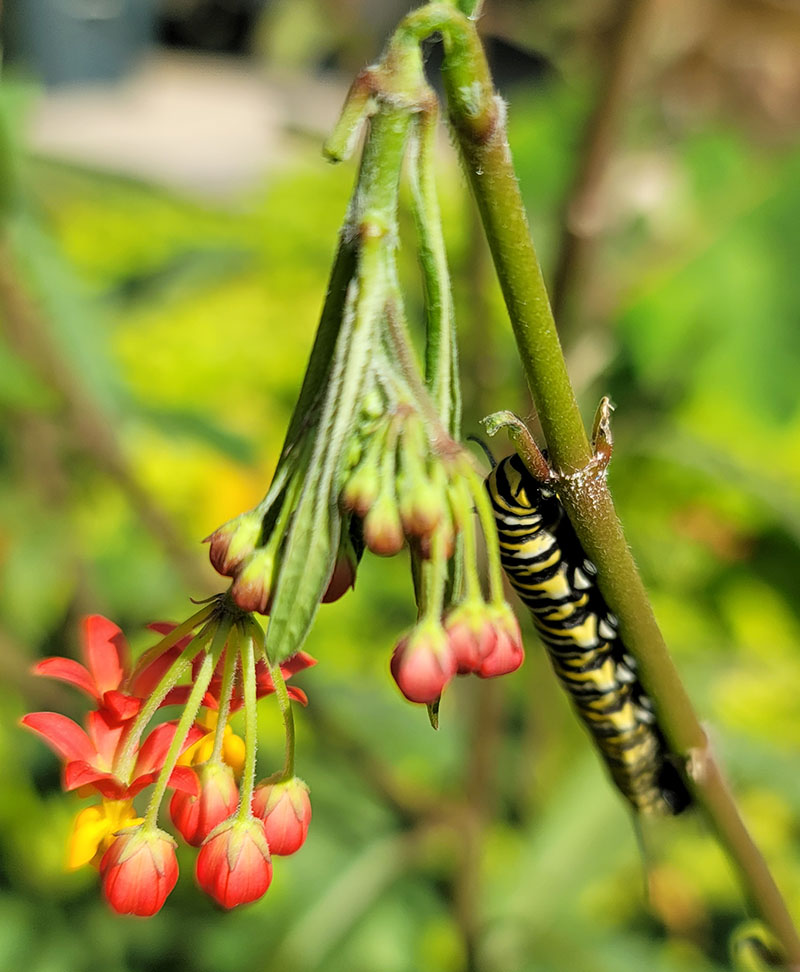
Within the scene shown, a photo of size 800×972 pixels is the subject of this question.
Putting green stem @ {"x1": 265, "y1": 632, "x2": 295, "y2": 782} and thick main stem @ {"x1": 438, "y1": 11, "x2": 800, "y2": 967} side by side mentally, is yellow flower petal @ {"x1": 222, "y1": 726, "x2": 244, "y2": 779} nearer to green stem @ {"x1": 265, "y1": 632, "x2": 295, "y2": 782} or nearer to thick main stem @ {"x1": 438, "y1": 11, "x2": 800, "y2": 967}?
green stem @ {"x1": 265, "y1": 632, "x2": 295, "y2": 782}

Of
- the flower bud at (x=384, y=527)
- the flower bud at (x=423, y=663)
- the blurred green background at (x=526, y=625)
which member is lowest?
the blurred green background at (x=526, y=625)

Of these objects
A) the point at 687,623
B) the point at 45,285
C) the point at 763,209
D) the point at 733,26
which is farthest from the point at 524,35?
the point at 733,26

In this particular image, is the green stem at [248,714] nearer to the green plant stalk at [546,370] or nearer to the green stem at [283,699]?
the green stem at [283,699]

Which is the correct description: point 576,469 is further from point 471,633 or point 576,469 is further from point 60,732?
Result: point 60,732

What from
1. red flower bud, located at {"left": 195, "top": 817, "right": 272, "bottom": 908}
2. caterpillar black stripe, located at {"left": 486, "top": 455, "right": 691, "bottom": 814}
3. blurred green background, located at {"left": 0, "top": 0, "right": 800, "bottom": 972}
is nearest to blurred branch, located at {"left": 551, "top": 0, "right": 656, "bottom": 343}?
blurred green background, located at {"left": 0, "top": 0, "right": 800, "bottom": 972}

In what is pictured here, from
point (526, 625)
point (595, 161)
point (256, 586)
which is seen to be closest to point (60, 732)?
point (256, 586)

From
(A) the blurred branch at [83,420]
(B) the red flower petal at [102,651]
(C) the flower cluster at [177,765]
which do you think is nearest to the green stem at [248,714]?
(C) the flower cluster at [177,765]

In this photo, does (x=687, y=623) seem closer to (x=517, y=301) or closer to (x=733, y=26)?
(x=517, y=301)
